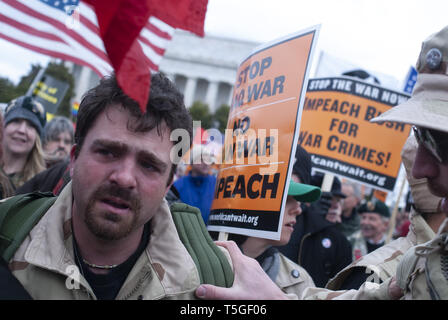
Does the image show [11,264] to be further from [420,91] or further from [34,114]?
[34,114]

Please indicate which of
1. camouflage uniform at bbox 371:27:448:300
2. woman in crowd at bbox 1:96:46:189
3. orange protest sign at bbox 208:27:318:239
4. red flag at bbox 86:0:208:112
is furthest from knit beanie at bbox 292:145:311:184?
woman in crowd at bbox 1:96:46:189

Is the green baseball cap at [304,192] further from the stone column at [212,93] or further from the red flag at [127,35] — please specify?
the stone column at [212,93]

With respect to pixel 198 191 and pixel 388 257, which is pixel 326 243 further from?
pixel 198 191

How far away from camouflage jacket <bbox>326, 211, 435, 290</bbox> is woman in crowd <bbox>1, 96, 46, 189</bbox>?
2.75 meters

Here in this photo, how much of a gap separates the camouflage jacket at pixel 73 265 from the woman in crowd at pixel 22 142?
223 cm

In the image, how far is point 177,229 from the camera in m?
1.91

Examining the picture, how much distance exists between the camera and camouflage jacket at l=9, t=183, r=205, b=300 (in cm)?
148

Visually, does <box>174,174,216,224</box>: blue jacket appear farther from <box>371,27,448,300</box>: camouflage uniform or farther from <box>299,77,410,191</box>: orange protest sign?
<box>371,27,448,300</box>: camouflage uniform

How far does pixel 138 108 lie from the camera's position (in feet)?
5.42

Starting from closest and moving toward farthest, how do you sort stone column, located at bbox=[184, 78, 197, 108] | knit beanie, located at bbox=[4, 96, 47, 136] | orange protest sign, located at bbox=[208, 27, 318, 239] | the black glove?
orange protest sign, located at bbox=[208, 27, 318, 239] → knit beanie, located at bbox=[4, 96, 47, 136] → the black glove → stone column, located at bbox=[184, 78, 197, 108]

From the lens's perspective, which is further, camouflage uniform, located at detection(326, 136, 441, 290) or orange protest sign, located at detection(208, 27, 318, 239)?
orange protest sign, located at detection(208, 27, 318, 239)

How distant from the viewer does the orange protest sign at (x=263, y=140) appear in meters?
2.36

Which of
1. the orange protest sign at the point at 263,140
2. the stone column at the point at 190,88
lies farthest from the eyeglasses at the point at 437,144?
the stone column at the point at 190,88
